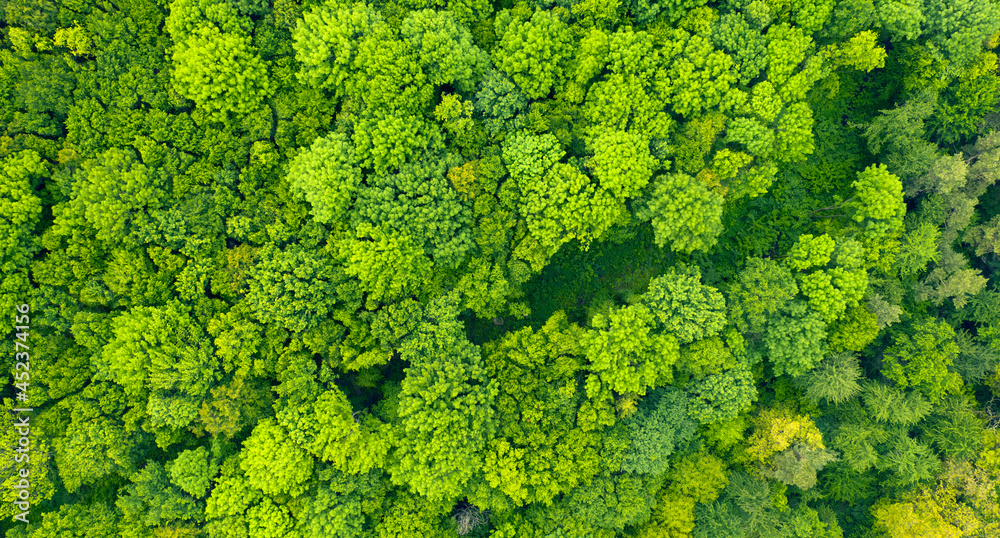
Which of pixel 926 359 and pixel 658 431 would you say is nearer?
pixel 658 431

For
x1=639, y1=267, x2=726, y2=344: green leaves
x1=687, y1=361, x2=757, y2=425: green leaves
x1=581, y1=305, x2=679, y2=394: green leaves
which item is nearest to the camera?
x1=581, y1=305, x2=679, y2=394: green leaves

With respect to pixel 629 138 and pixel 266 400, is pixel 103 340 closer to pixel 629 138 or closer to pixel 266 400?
pixel 266 400

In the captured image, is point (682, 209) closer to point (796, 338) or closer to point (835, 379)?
point (796, 338)

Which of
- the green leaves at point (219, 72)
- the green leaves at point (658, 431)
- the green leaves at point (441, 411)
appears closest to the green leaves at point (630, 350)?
the green leaves at point (658, 431)

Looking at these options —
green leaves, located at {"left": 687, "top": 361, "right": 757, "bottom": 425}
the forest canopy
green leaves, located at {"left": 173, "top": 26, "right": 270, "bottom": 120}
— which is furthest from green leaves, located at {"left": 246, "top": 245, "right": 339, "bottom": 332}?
green leaves, located at {"left": 687, "top": 361, "right": 757, "bottom": 425}

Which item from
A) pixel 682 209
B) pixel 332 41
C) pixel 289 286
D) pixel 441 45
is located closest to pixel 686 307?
pixel 682 209

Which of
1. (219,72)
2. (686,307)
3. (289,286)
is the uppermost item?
(219,72)

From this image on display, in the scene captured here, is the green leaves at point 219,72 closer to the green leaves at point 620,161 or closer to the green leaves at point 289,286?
the green leaves at point 289,286

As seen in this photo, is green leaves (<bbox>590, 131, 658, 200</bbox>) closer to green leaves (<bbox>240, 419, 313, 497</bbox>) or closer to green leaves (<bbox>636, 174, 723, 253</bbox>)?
green leaves (<bbox>636, 174, 723, 253</bbox>)
